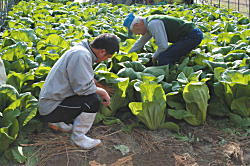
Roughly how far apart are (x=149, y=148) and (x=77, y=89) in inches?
38.8

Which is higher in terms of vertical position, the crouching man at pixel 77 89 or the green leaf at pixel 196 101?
the crouching man at pixel 77 89

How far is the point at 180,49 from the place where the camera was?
5.29 m

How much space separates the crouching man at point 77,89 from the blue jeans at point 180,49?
67.7 inches

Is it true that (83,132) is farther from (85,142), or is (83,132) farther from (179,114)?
(179,114)

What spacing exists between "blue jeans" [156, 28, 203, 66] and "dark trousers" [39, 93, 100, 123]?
1.87 m

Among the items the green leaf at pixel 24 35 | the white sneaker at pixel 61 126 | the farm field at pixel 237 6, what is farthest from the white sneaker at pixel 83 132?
the farm field at pixel 237 6

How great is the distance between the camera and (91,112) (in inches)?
142

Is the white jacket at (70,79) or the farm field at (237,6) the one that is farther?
the farm field at (237,6)

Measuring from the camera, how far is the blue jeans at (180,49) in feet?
→ 17.0

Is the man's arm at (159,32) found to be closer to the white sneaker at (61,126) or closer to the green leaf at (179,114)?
the green leaf at (179,114)

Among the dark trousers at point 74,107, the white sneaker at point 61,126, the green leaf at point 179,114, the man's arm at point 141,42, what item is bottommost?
the green leaf at point 179,114

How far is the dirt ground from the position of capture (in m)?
3.45

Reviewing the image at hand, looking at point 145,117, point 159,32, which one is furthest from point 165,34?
point 145,117

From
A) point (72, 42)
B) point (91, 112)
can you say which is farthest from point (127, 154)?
point (72, 42)
